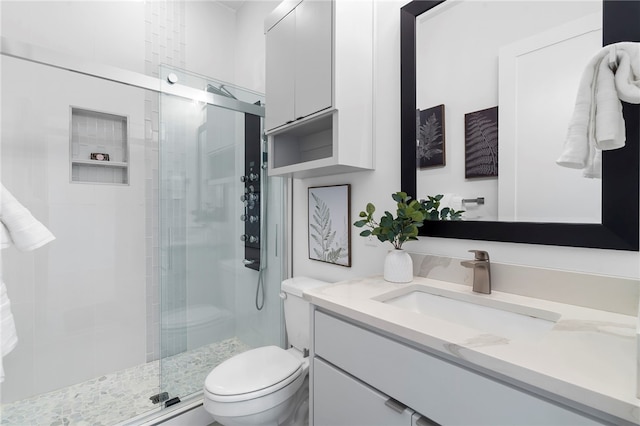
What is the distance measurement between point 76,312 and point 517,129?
255 centimetres

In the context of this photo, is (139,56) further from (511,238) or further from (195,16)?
(511,238)

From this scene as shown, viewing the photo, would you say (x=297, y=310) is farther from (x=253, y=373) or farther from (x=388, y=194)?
(x=388, y=194)

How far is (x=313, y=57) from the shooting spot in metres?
1.32

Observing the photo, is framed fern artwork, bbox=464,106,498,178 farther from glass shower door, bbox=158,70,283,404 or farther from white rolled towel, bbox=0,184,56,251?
white rolled towel, bbox=0,184,56,251

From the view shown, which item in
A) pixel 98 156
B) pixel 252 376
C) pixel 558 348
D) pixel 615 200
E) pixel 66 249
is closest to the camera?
pixel 558 348

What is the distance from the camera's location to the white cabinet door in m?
0.77

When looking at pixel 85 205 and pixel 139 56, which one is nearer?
pixel 85 205

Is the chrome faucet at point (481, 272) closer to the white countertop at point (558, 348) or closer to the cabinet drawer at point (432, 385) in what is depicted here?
the white countertop at point (558, 348)

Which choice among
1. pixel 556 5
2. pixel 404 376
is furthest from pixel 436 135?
pixel 404 376

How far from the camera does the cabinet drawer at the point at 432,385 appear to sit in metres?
0.55

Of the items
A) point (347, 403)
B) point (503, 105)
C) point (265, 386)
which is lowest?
point (265, 386)

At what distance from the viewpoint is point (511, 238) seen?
0.99 metres

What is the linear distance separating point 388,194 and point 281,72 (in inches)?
32.7

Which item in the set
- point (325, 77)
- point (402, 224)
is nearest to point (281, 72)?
point (325, 77)
